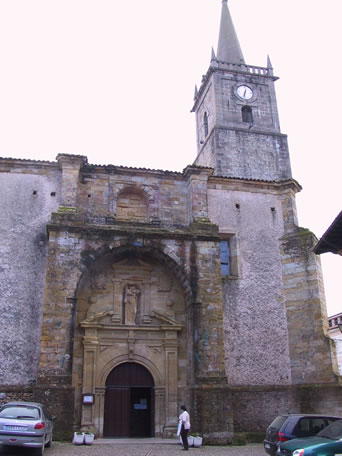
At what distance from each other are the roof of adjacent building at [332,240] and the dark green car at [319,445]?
4464mm

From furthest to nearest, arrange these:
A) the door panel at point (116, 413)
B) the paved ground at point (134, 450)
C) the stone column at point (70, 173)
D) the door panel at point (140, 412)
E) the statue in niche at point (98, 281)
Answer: the stone column at point (70, 173) < the statue in niche at point (98, 281) < the door panel at point (140, 412) < the door panel at point (116, 413) < the paved ground at point (134, 450)

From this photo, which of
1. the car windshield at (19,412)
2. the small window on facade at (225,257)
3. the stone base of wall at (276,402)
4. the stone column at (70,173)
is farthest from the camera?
the small window on facade at (225,257)

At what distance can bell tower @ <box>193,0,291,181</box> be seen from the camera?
29703 mm

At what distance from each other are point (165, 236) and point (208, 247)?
1.54 meters

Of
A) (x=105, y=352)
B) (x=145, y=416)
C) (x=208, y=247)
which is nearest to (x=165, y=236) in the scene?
(x=208, y=247)

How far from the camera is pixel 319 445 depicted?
27.4ft

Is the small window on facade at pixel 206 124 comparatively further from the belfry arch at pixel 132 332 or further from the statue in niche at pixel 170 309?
the statue in niche at pixel 170 309

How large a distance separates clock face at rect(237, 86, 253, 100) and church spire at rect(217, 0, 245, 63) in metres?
2.81

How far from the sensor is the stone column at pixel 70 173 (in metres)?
16.8

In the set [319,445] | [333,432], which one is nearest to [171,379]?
[333,432]

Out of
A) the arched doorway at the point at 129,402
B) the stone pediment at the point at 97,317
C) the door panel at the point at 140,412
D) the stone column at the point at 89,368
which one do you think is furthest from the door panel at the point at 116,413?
the stone pediment at the point at 97,317

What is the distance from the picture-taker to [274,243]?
18.5 metres

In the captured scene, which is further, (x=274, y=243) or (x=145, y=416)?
(x=274, y=243)

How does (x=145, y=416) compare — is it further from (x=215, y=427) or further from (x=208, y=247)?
(x=208, y=247)
